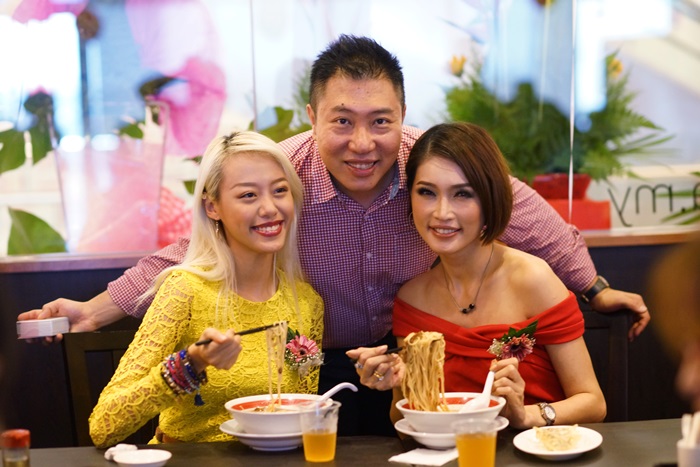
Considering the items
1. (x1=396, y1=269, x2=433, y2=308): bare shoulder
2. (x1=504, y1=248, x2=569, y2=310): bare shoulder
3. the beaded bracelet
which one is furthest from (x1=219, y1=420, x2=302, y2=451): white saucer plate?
(x1=504, y1=248, x2=569, y2=310): bare shoulder

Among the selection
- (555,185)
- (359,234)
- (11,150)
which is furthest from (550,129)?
(11,150)

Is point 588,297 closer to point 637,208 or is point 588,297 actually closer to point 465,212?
point 465,212

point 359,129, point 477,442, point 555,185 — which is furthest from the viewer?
point 555,185

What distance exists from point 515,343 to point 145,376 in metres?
0.95

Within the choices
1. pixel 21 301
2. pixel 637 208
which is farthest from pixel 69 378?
pixel 637 208

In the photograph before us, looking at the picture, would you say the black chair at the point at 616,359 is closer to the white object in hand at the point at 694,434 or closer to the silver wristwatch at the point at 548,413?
the silver wristwatch at the point at 548,413

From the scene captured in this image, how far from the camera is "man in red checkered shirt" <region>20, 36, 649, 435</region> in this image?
2.66 m

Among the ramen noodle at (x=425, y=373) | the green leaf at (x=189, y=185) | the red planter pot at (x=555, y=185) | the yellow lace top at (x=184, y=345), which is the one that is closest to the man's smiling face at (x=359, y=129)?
the yellow lace top at (x=184, y=345)

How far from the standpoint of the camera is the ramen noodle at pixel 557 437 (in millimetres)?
1886

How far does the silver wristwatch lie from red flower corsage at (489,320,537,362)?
210 millimetres

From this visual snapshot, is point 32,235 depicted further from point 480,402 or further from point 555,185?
point 480,402

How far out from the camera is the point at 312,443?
1910 millimetres

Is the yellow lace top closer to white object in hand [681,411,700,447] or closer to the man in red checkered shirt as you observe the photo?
the man in red checkered shirt

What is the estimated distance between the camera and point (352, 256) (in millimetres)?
2836
